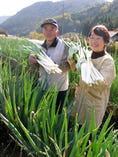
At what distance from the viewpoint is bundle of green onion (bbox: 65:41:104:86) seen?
2.91 m

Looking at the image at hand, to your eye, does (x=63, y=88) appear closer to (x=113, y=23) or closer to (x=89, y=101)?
(x=89, y=101)

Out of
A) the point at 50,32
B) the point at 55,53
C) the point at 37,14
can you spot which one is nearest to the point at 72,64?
the point at 55,53

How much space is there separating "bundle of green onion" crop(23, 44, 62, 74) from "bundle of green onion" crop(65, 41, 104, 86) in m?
0.19

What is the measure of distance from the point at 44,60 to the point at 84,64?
1.40 feet

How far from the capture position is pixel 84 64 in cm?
310

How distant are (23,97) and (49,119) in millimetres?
488

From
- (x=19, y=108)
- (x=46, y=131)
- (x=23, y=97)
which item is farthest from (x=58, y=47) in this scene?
(x=46, y=131)

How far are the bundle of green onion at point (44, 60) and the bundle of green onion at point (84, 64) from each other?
0.19 meters

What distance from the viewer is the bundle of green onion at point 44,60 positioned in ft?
10.7

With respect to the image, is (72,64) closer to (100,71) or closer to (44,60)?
(44,60)

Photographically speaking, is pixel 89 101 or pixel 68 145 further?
pixel 89 101

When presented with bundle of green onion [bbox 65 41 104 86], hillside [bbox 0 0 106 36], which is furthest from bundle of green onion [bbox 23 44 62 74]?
hillside [bbox 0 0 106 36]

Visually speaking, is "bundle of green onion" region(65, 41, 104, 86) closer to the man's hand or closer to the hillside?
the man's hand

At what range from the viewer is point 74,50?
3451 millimetres
